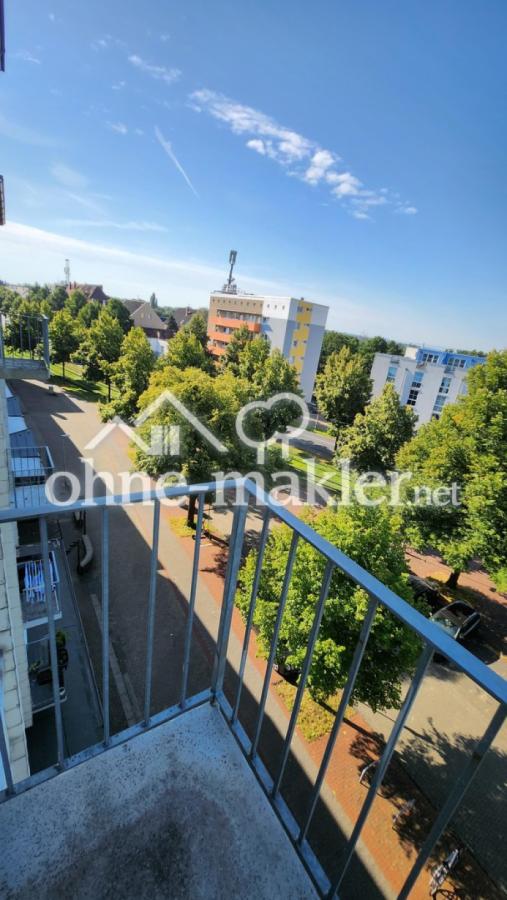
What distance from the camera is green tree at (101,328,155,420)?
690 inches

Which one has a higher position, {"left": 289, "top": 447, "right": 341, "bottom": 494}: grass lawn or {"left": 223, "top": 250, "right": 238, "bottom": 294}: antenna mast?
{"left": 223, "top": 250, "right": 238, "bottom": 294}: antenna mast

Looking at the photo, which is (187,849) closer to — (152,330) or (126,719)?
(126,719)

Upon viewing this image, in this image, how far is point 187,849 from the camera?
1774mm

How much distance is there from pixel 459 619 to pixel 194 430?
887cm

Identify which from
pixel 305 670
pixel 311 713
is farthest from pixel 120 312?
pixel 305 670

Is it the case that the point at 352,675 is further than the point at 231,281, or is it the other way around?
the point at 231,281

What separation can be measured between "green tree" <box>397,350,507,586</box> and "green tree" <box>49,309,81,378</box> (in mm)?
29898

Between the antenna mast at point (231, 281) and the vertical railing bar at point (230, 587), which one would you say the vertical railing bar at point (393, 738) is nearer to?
the vertical railing bar at point (230, 587)

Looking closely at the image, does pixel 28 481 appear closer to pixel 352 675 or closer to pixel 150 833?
pixel 150 833

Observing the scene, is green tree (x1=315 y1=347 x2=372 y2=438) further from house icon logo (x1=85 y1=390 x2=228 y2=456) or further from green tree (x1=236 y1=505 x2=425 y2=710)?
green tree (x1=236 y1=505 x2=425 y2=710)

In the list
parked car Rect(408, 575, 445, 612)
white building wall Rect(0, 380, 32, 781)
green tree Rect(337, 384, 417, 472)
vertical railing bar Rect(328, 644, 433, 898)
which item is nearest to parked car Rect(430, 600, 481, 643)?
parked car Rect(408, 575, 445, 612)

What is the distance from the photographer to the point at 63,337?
32094 millimetres

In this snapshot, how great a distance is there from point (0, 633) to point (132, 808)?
4348mm

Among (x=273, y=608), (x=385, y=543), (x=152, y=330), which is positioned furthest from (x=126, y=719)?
(x=152, y=330)
